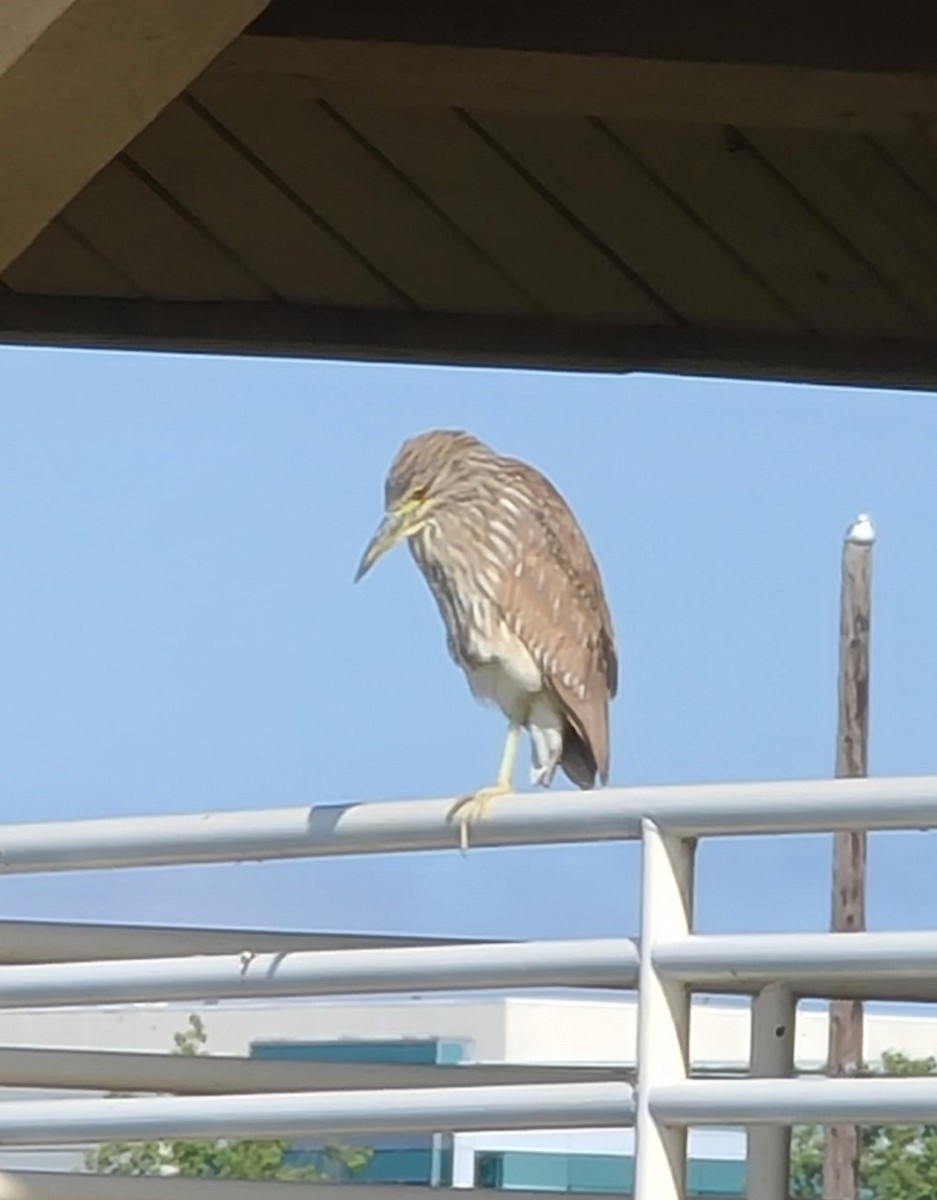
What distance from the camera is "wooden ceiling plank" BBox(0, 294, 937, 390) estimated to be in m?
4.68

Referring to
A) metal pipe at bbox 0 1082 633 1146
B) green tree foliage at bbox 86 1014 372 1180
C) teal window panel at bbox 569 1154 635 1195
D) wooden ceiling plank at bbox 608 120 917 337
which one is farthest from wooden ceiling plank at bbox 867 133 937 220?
metal pipe at bbox 0 1082 633 1146

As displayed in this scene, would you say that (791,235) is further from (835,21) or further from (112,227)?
(112,227)

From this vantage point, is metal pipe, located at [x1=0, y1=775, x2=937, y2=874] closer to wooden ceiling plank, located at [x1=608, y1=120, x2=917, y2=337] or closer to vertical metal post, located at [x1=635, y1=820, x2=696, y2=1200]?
vertical metal post, located at [x1=635, y1=820, x2=696, y2=1200]

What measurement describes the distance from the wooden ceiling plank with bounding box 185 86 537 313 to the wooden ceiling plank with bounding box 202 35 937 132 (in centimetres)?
35

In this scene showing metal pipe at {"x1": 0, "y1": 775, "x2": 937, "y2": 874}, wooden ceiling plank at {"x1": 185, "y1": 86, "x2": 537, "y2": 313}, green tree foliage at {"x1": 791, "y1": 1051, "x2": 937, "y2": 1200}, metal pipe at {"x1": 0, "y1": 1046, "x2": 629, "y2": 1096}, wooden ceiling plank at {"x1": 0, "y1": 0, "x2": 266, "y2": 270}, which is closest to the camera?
metal pipe at {"x1": 0, "y1": 775, "x2": 937, "y2": 874}

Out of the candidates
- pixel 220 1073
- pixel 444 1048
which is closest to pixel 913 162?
pixel 444 1048

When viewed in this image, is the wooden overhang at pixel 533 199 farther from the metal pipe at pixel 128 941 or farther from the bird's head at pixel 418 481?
the metal pipe at pixel 128 941

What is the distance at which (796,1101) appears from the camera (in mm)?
1926

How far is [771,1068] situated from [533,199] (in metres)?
2.67

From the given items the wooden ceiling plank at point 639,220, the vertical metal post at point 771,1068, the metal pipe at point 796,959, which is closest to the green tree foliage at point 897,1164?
the wooden ceiling plank at point 639,220

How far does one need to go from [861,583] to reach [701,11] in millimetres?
13758

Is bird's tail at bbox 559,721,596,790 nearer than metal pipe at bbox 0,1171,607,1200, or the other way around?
metal pipe at bbox 0,1171,607,1200

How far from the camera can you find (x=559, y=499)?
4.26 metres

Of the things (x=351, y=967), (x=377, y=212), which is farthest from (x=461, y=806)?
(x=377, y=212)
